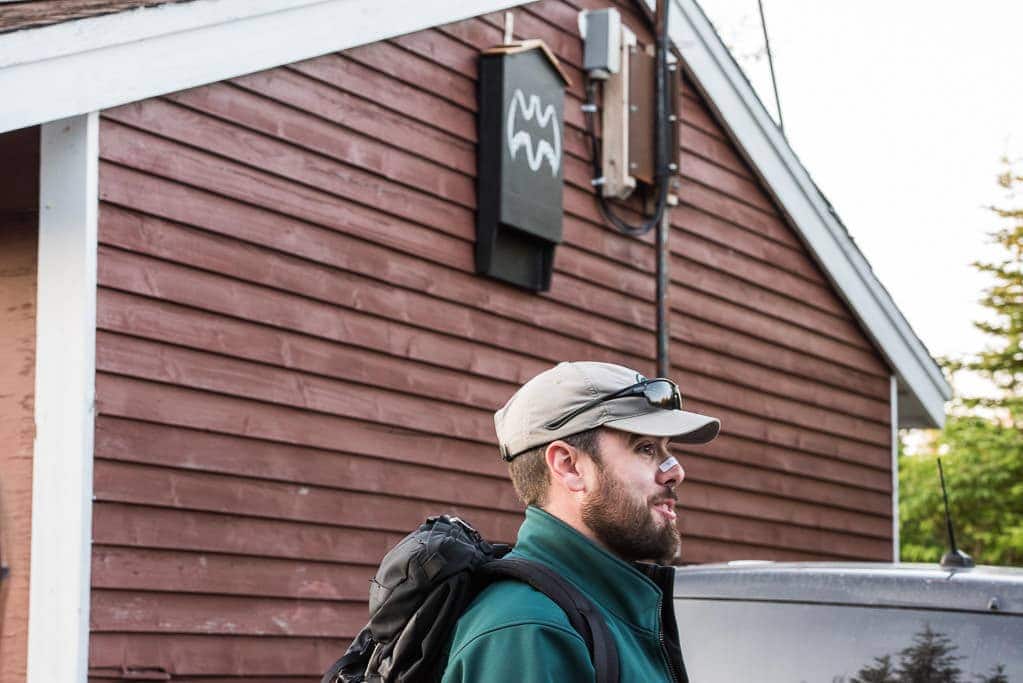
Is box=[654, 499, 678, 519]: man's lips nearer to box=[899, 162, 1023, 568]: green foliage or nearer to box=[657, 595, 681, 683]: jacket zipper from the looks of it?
box=[657, 595, 681, 683]: jacket zipper

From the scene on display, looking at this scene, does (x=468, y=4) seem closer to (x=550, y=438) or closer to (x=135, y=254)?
(x=135, y=254)

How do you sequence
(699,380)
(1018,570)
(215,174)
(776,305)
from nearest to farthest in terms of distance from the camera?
(1018,570) < (215,174) < (699,380) < (776,305)

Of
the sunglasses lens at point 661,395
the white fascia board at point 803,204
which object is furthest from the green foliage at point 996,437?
the sunglasses lens at point 661,395

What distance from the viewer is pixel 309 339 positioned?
724 centimetres

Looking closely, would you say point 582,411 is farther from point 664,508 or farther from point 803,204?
point 803,204

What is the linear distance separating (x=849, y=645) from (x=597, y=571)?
4.90ft

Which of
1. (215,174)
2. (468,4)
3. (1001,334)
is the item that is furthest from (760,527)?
(1001,334)

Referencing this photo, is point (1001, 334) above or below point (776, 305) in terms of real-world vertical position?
above

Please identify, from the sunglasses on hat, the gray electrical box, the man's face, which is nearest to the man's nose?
the man's face

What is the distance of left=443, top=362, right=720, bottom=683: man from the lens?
107 inches

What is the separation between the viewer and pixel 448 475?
26.2 feet

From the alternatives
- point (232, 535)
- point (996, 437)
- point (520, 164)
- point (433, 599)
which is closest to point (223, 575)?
point (232, 535)

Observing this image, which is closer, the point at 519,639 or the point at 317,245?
the point at 519,639

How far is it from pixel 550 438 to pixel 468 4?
5.94 m
